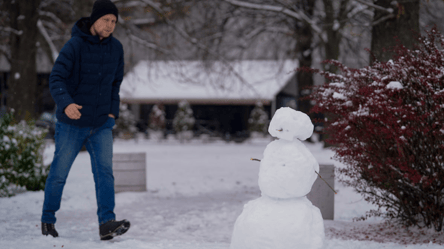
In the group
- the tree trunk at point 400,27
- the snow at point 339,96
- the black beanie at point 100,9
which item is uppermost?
the tree trunk at point 400,27

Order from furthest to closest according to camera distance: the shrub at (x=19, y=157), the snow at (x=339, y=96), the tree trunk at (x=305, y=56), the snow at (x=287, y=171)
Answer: the tree trunk at (x=305, y=56) < the shrub at (x=19, y=157) < the snow at (x=339, y=96) < the snow at (x=287, y=171)

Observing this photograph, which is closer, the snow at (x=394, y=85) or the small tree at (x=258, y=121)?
the snow at (x=394, y=85)

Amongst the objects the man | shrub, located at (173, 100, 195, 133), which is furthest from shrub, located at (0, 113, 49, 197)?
shrub, located at (173, 100, 195, 133)

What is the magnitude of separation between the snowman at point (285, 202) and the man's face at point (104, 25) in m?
1.89

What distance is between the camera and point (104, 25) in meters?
3.80

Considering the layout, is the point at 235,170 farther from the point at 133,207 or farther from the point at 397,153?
the point at 397,153

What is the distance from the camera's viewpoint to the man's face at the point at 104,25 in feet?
12.4

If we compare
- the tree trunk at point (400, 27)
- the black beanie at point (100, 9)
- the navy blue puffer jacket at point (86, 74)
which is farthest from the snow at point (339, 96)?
the tree trunk at point (400, 27)

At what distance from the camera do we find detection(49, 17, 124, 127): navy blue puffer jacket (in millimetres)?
3688

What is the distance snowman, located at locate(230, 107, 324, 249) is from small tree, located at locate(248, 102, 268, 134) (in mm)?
21725

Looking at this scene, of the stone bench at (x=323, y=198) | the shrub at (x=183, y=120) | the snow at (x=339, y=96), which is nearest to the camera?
the snow at (x=339, y=96)

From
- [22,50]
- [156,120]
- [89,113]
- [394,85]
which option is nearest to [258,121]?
[156,120]

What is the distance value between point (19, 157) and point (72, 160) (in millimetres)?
2935

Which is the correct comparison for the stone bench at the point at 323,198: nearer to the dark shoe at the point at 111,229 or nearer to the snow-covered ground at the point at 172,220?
the snow-covered ground at the point at 172,220
